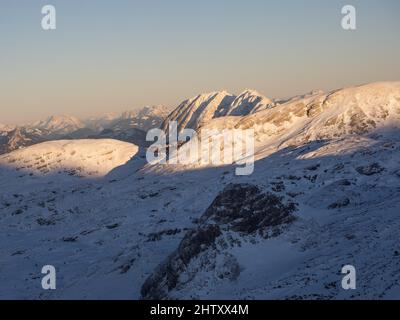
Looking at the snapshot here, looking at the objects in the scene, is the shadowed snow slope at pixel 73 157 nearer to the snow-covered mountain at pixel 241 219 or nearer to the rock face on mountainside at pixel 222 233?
the snow-covered mountain at pixel 241 219

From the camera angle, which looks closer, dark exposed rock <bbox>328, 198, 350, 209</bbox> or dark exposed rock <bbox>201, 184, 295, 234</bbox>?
dark exposed rock <bbox>201, 184, 295, 234</bbox>

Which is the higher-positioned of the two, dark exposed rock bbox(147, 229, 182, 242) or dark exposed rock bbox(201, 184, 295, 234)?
dark exposed rock bbox(201, 184, 295, 234)

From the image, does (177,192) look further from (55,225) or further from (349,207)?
(349,207)

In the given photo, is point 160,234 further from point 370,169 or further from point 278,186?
point 370,169

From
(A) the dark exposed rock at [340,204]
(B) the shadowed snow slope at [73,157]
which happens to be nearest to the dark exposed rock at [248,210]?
(A) the dark exposed rock at [340,204]

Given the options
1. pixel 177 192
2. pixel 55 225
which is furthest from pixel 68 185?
pixel 177 192

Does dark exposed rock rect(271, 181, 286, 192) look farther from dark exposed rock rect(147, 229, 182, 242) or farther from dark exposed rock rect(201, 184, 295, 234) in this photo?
dark exposed rock rect(147, 229, 182, 242)

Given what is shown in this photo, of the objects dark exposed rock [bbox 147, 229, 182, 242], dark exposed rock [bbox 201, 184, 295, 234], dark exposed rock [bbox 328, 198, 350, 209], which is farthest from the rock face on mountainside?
dark exposed rock [bbox 147, 229, 182, 242]
